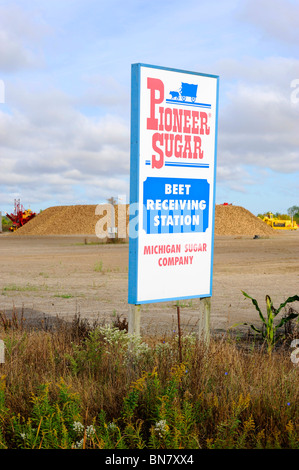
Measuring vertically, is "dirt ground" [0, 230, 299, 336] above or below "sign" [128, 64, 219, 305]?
below

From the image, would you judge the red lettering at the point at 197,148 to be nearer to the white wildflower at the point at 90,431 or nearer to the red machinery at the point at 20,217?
the white wildflower at the point at 90,431

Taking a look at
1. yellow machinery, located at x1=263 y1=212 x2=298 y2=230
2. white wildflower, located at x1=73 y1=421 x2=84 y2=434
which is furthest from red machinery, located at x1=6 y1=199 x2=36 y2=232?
white wildflower, located at x1=73 y1=421 x2=84 y2=434

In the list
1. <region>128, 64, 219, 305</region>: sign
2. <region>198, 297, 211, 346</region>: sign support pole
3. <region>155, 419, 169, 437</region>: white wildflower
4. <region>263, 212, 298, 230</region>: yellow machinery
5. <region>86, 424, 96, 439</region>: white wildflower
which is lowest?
<region>86, 424, 96, 439</region>: white wildflower

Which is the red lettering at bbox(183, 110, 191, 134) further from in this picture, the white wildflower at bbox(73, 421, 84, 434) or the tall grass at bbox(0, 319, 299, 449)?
the white wildflower at bbox(73, 421, 84, 434)

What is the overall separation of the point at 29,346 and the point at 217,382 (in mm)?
2581

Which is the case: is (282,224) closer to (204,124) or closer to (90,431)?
(204,124)

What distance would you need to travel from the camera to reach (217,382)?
477 centimetres

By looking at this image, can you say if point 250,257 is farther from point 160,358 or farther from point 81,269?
point 160,358

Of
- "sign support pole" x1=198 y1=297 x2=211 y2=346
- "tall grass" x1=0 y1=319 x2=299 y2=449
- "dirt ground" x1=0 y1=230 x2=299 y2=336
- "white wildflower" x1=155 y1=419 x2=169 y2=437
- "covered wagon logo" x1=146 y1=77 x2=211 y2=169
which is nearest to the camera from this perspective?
"white wildflower" x1=155 y1=419 x2=169 y2=437

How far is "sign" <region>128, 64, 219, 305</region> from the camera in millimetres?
5855

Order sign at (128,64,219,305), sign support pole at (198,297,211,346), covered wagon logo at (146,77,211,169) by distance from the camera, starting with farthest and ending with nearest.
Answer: sign support pole at (198,297,211,346), covered wagon logo at (146,77,211,169), sign at (128,64,219,305)

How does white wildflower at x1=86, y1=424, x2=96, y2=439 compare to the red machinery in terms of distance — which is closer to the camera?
white wildflower at x1=86, y1=424, x2=96, y2=439

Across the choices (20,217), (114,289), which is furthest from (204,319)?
(20,217)

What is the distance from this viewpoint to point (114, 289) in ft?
48.0
